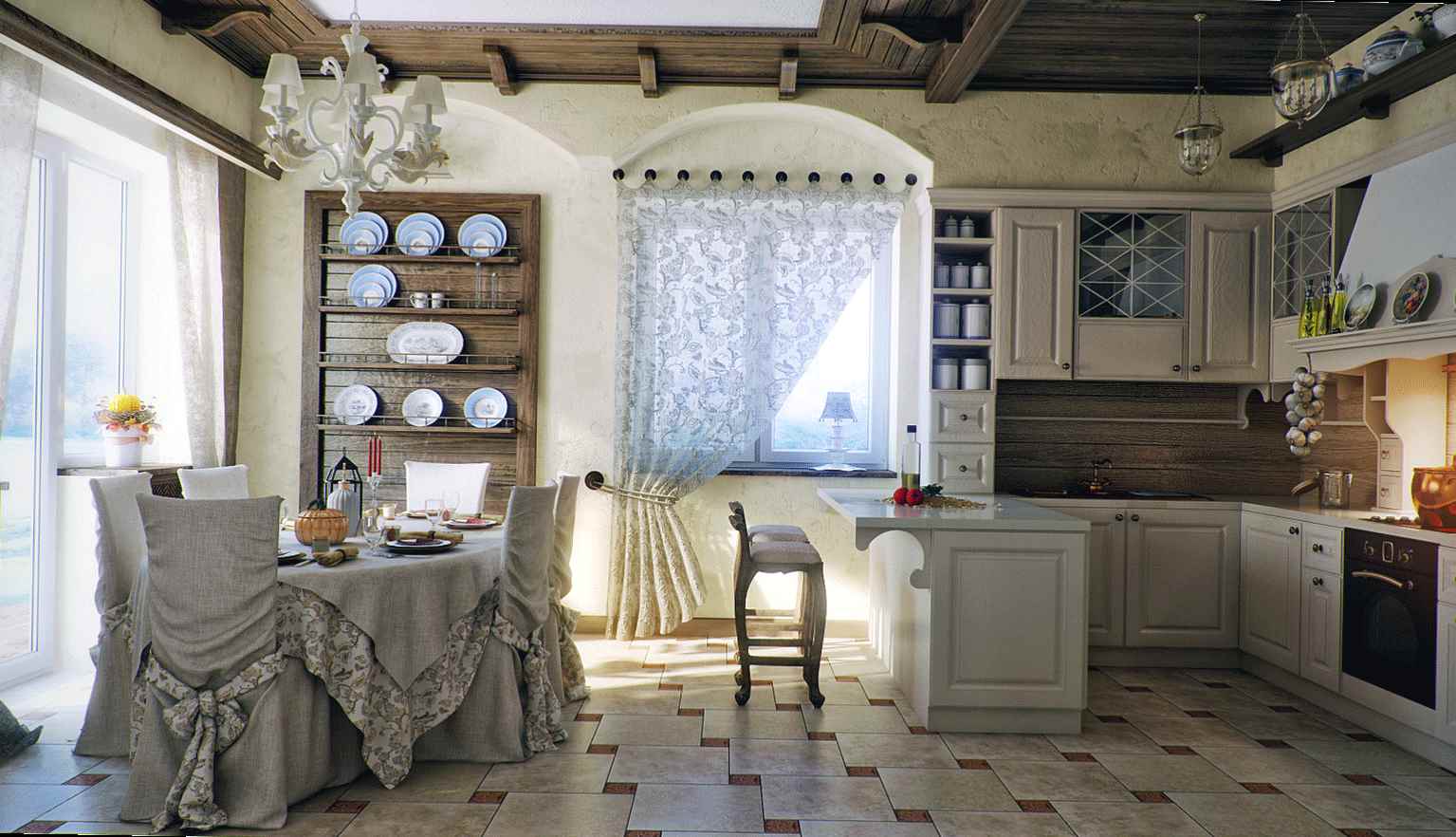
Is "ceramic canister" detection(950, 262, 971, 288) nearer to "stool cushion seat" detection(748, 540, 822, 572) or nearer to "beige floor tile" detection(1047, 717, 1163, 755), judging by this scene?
"stool cushion seat" detection(748, 540, 822, 572)

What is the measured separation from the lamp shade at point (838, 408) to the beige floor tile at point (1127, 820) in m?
2.64

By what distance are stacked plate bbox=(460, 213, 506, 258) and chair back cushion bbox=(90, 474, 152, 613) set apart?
224cm

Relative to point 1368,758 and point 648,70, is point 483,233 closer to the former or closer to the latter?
point 648,70

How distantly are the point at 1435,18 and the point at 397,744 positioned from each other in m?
4.66

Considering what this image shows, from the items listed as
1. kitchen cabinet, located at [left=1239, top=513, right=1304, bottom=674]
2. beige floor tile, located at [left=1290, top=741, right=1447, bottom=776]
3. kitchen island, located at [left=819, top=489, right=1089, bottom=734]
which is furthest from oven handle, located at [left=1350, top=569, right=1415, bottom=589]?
kitchen island, located at [left=819, top=489, right=1089, bottom=734]

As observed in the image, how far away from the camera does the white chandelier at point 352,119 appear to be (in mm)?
2955

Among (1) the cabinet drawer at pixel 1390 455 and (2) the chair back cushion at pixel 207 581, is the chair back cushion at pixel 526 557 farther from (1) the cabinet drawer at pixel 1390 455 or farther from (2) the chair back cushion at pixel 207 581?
(1) the cabinet drawer at pixel 1390 455

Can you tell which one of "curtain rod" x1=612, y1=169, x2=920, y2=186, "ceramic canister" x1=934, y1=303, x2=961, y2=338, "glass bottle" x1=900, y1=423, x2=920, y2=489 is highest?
"curtain rod" x1=612, y1=169, x2=920, y2=186

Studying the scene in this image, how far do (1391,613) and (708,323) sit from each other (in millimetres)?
3302

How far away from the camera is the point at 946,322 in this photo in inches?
187

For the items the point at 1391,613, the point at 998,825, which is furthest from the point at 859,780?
the point at 1391,613

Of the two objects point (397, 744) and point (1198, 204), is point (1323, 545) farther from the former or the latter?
point (397, 744)

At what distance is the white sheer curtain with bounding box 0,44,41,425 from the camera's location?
3.37 m

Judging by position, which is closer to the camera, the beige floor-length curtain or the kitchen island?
the kitchen island
